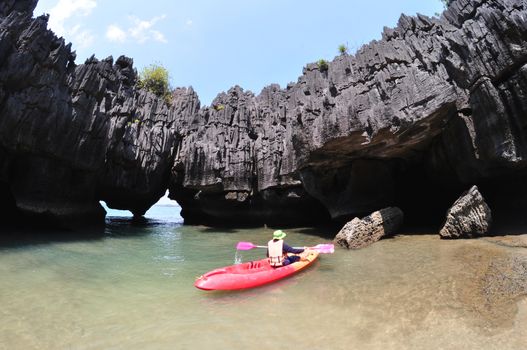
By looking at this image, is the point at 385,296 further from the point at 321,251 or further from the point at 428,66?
the point at 428,66

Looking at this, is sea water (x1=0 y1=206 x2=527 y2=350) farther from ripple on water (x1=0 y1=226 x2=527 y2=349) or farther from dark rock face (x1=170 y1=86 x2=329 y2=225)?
dark rock face (x1=170 y1=86 x2=329 y2=225)

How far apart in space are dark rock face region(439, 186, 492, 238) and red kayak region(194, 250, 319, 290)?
16.4ft

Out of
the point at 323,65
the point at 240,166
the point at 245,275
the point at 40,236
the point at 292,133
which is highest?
the point at 323,65

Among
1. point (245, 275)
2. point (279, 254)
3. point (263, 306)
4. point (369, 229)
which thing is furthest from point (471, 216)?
point (263, 306)

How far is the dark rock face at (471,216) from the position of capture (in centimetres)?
1059

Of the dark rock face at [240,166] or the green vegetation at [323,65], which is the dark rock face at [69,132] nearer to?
the dark rock face at [240,166]

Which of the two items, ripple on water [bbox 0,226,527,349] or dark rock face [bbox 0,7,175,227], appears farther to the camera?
dark rock face [bbox 0,7,175,227]

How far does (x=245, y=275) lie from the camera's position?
833 cm

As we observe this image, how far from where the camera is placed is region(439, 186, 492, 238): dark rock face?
10.6m

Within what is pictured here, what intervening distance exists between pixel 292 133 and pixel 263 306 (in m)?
9.46

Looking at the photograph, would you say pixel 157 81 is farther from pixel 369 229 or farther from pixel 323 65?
pixel 369 229

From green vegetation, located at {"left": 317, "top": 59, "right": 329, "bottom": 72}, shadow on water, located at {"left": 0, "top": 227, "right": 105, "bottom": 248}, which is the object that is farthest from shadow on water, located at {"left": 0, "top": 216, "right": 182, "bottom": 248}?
green vegetation, located at {"left": 317, "top": 59, "right": 329, "bottom": 72}

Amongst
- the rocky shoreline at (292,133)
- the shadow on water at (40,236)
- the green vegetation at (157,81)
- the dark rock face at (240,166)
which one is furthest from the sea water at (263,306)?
the green vegetation at (157,81)

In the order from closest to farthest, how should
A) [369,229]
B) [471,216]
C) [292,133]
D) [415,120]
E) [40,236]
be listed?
[471,216] < [415,120] < [369,229] < [40,236] < [292,133]
